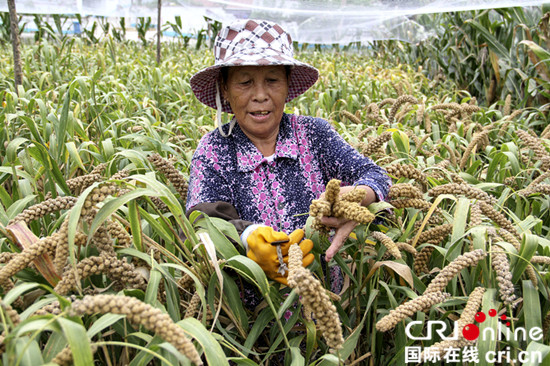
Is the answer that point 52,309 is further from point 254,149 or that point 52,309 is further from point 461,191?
point 461,191

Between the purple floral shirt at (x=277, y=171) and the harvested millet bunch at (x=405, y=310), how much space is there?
24.1 inches

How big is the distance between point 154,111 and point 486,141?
2405mm

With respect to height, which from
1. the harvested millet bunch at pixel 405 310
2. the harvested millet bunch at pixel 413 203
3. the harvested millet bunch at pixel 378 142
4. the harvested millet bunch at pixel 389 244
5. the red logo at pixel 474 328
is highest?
the harvested millet bunch at pixel 378 142

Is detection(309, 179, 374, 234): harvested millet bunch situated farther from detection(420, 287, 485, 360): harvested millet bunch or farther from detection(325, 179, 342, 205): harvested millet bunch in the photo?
detection(420, 287, 485, 360): harvested millet bunch

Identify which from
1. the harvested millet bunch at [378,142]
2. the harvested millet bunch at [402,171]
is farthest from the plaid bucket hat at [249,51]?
Result: the harvested millet bunch at [402,171]

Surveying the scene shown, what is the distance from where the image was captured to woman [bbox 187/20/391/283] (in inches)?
66.2

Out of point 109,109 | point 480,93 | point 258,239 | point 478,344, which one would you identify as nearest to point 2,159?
point 109,109

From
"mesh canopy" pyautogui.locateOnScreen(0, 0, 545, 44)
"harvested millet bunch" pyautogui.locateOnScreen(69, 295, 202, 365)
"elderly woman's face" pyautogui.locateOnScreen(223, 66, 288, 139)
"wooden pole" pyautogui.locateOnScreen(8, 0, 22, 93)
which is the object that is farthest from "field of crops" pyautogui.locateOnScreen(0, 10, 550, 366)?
"mesh canopy" pyautogui.locateOnScreen(0, 0, 545, 44)

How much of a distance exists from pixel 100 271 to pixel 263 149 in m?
0.89

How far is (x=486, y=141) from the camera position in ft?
10.1

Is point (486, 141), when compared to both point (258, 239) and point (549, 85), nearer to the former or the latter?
point (549, 85)

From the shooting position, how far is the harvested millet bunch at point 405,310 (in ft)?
3.27

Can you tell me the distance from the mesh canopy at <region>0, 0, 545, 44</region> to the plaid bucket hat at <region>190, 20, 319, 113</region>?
11.8 ft

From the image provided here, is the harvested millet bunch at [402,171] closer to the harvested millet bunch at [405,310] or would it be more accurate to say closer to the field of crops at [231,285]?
the field of crops at [231,285]
